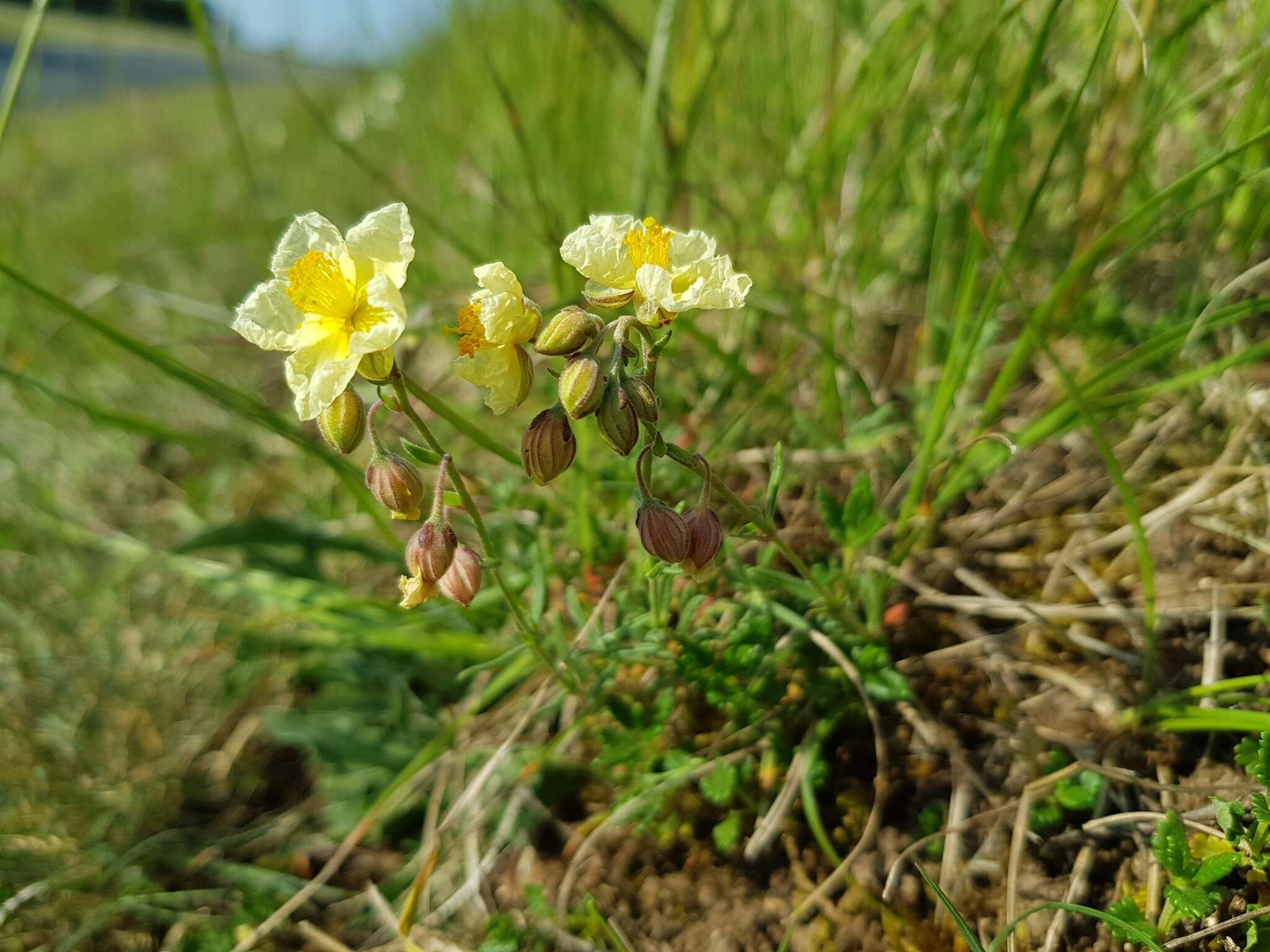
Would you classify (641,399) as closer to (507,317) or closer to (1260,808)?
(507,317)

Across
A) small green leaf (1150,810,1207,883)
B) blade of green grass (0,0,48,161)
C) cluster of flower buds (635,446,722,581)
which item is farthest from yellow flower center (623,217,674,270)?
blade of green grass (0,0,48,161)

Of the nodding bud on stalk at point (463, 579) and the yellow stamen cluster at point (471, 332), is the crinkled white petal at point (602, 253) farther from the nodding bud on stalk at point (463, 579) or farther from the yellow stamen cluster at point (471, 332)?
the nodding bud on stalk at point (463, 579)

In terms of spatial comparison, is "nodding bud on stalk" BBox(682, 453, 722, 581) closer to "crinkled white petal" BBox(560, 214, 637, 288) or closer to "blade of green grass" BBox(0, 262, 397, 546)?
"crinkled white petal" BBox(560, 214, 637, 288)

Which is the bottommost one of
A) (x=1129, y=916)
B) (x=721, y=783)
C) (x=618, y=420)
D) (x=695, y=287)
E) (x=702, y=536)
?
(x=1129, y=916)

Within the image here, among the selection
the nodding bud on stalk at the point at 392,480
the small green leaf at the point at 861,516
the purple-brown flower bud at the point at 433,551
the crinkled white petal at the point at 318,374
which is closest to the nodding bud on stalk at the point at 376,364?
the crinkled white petal at the point at 318,374

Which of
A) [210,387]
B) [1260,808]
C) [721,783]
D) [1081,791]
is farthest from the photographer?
[210,387]

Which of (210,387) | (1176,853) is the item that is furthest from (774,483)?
(210,387)

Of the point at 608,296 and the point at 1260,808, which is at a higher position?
the point at 608,296
